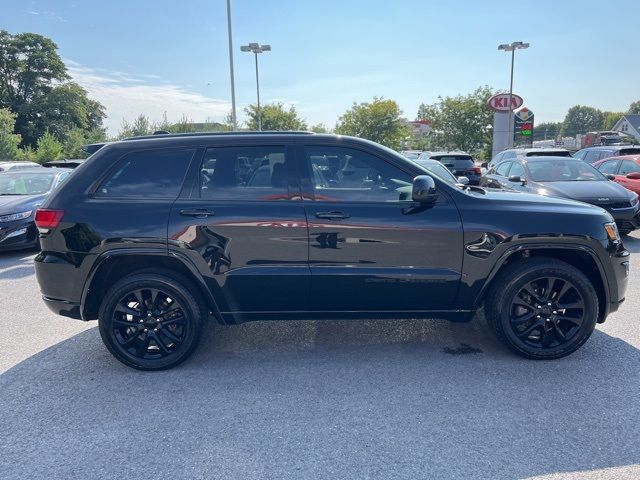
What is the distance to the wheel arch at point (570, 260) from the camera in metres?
3.48

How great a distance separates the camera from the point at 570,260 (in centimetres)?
371

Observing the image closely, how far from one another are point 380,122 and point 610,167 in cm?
2881

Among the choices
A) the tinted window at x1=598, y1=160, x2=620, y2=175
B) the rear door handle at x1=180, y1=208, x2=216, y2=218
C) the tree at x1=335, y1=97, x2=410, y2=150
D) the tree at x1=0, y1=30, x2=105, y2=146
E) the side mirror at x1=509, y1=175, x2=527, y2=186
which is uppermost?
the tree at x1=0, y1=30, x2=105, y2=146

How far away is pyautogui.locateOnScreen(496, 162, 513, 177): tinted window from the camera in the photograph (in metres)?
9.63

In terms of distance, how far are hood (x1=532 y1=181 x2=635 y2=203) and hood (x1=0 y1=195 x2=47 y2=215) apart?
30.4 ft

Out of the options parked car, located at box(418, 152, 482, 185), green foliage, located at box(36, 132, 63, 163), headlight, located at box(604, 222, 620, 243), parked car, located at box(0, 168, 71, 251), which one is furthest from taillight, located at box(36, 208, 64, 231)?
green foliage, located at box(36, 132, 63, 163)

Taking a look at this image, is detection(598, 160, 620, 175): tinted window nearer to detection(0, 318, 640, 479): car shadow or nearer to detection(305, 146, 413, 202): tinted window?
detection(0, 318, 640, 479): car shadow

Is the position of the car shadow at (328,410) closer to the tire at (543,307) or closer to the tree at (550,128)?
the tire at (543,307)

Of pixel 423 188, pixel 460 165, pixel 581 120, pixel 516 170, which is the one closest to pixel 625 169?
pixel 516 170

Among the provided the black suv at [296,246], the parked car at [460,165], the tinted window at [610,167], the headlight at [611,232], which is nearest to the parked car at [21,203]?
the black suv at [296,246]

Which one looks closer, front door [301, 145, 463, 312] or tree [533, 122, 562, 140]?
front door [301, 145, 463, 312]

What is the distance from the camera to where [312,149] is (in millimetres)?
3562

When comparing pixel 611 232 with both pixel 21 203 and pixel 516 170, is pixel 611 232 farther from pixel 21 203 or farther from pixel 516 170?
pixel 21 203

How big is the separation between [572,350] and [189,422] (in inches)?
120
